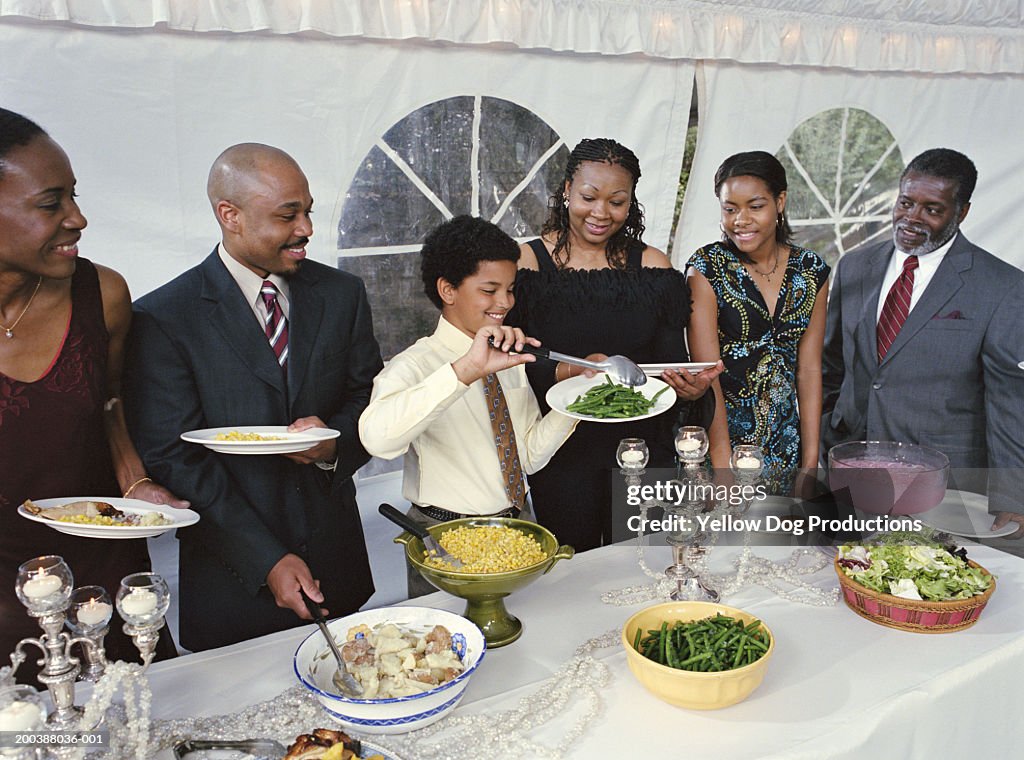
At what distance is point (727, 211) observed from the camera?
10.7 feet

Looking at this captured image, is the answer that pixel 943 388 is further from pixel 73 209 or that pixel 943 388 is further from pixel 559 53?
pixel 73 209

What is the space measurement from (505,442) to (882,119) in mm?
3430

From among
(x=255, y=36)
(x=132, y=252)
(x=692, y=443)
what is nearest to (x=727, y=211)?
(x=692, y=443)

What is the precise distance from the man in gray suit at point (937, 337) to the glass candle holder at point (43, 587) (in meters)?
3.39

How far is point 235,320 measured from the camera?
2455 mm

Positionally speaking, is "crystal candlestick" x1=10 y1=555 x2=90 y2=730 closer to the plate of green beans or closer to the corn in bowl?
the corn in bowl

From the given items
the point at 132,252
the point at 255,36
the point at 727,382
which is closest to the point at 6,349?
the point at 132,252

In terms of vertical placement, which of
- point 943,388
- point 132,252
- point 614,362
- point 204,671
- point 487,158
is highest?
point 487,158

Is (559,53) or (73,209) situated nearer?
(73,209)

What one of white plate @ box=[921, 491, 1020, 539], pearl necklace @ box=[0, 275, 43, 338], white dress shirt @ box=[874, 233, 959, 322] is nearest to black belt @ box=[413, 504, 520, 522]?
pearl necklace @ box=[0, 275, 43, 338]

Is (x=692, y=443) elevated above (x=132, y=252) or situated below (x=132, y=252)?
below

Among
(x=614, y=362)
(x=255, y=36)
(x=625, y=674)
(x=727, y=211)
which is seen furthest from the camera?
(x=727, y=211)

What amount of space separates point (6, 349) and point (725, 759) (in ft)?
6.43

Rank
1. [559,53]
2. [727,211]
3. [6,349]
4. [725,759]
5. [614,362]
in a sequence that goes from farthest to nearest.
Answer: [559,53] < [727,211] < [614,362] < [6,349] < [725,759]
